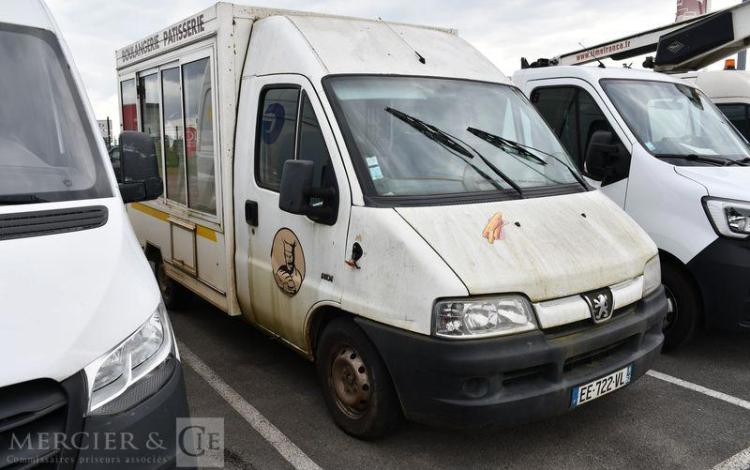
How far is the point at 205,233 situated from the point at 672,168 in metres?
3.74

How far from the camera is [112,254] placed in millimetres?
2525

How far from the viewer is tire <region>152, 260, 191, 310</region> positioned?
6219mm

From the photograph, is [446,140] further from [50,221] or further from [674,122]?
[674,122]

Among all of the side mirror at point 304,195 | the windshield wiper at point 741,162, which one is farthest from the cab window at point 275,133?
the windshield wiper at point 741,162

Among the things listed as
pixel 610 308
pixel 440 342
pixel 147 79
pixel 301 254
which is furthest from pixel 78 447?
pixel 147 79

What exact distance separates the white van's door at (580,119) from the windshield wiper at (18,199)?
419 centimetres

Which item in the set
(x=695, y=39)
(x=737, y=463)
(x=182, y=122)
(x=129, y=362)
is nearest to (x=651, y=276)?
(x=737, y=463)

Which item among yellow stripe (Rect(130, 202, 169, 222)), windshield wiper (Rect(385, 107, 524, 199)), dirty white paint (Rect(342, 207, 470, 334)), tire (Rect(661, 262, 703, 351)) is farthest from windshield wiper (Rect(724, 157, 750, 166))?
yellow stripe (Rect(130, 202, 169, 222))

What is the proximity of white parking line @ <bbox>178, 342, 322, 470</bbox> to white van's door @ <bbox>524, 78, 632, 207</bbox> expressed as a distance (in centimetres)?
338

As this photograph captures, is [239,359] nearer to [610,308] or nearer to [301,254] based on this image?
[301,254]

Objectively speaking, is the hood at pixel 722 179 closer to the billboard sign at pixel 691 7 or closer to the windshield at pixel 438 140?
the windshield at pixel 438 140

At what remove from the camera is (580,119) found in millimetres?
5754

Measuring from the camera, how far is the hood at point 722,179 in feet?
15.1

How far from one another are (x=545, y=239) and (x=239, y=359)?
8.82 feet
